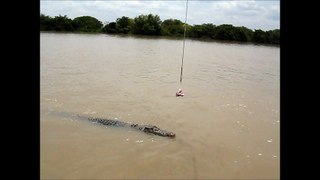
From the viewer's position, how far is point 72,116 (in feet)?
25.0

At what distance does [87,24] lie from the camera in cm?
6078

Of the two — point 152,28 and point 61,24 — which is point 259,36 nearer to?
point 152,28

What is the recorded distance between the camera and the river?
200 inches

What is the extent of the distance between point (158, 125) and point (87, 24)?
57.2m

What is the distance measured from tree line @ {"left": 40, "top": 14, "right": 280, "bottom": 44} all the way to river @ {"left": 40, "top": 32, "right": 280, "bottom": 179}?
4037cm

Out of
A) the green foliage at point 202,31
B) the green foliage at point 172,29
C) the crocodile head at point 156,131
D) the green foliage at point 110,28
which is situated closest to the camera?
the crocodile head at point 156,131

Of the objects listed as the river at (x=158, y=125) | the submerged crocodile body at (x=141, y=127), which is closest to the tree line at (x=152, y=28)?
the river at (x=158, y=125)

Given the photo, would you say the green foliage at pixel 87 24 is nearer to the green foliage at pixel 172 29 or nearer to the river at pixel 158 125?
the green foliage at pixel 172 29

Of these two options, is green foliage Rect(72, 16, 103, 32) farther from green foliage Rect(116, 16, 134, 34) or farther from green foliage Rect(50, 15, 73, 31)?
green foliage Rect(116, 16, 134, 34)

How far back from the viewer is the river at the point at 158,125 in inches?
200

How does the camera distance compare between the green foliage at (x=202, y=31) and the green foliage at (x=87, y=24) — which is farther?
the green foliage at (x=87, y=24)

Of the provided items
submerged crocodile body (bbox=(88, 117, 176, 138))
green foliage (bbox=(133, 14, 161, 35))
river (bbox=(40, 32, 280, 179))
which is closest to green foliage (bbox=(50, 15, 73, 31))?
green foliage (bbox=(133, 14, 161, 35))

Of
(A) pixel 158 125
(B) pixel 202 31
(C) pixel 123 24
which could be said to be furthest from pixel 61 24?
(A) pixel 158 125
